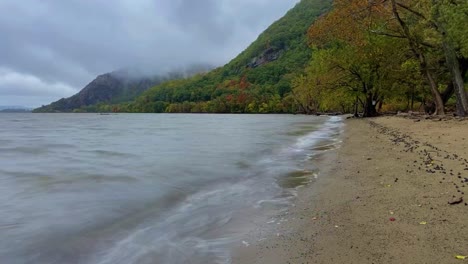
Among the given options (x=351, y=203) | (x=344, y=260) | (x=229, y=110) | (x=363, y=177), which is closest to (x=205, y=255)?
(x=344, y=260)

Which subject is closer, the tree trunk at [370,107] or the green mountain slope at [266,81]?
the tree trunk at [370,107]

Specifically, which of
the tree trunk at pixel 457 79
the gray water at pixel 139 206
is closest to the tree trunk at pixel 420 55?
the tree trunk at pixel 457 79

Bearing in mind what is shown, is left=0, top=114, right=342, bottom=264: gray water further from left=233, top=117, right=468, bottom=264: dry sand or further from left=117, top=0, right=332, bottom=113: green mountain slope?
left=117, top=0, right=332, bottom=113: green mountain slope

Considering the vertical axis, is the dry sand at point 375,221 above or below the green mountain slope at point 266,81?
below

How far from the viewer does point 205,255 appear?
470 cm

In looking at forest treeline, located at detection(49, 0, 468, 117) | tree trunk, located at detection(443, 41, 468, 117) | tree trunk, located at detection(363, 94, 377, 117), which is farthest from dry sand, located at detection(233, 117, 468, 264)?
tree trunk, located at detection(363, 94, 377, 117)

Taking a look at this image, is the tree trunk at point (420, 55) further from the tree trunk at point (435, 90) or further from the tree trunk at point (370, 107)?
the tree trunk at point (370, 107)

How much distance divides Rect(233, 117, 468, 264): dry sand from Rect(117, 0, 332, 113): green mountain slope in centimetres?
10719

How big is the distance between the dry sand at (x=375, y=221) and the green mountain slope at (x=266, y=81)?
352 feet

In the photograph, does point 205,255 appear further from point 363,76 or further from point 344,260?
point 363,76

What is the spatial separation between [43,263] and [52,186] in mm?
5668

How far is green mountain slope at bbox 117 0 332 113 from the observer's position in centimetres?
13338

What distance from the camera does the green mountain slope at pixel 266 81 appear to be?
133m

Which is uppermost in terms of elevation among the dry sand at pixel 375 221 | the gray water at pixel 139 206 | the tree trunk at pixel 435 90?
the tree trunk at pixel 435 90
